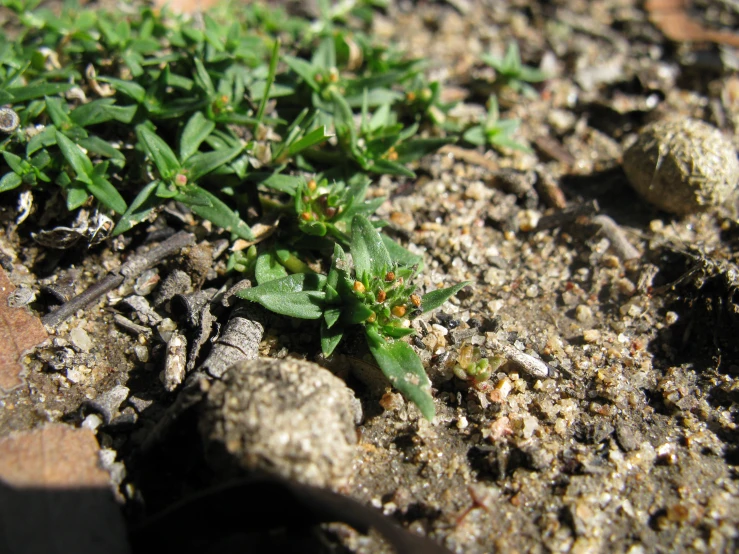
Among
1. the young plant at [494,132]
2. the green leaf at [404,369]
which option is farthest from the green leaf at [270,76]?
the green leaf at [404,369]

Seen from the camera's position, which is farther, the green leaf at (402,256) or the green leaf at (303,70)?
the green leaf at (303,70)

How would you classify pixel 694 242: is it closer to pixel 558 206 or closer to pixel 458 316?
pixel 558 206

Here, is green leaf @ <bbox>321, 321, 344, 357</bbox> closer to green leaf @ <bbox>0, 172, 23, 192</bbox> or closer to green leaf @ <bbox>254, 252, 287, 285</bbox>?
green leaf @ <bbox>254, 252, 287, 285</bbox>

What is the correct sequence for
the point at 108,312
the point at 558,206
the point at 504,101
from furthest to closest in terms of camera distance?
1. the point at 504,101
2. the point at 558,206
3. the point at 108,312

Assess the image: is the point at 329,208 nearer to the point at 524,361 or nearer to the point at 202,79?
the point at 202,79

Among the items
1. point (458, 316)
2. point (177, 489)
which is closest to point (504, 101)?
point (458, 316)

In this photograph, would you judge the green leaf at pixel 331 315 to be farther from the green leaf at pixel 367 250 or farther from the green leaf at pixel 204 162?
the green leaf at pixel 204 162

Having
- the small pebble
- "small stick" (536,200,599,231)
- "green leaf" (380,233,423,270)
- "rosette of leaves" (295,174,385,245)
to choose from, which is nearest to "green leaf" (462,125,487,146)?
"small stick" (536,200,599,231)
